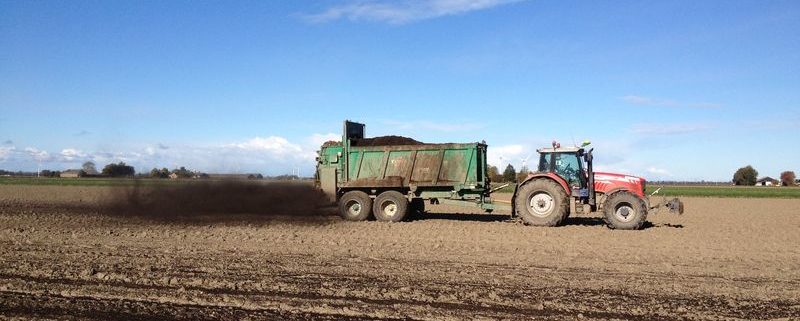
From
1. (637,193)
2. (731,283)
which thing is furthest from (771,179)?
(731,283)

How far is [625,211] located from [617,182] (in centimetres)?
91

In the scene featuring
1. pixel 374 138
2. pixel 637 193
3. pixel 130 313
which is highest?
pixel 374 138

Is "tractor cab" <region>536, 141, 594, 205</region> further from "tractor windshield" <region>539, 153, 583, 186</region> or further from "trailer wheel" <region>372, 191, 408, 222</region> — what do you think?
"trailer wheel" <region>372, 191, 408, 222</region>

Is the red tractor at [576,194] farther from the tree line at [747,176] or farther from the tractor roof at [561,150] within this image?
the tree line at [747,176]

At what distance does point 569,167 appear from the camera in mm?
16328

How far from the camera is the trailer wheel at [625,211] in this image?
51.0ft

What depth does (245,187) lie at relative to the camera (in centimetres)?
1941

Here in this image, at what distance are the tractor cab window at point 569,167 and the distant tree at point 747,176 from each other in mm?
121400

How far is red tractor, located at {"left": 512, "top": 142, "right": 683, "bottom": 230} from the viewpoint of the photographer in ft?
51.6

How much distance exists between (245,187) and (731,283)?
48.1 feet

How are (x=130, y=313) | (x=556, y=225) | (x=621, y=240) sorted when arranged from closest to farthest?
(x=130, y=313) < (x=621, y=240) < (x=556, y=225)

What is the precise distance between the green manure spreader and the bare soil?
32.2 inches

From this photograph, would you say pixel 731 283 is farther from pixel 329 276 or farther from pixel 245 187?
pixel 245 187

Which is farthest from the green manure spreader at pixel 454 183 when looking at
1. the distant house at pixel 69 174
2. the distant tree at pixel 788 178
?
the distant tree at pixel 788 178
